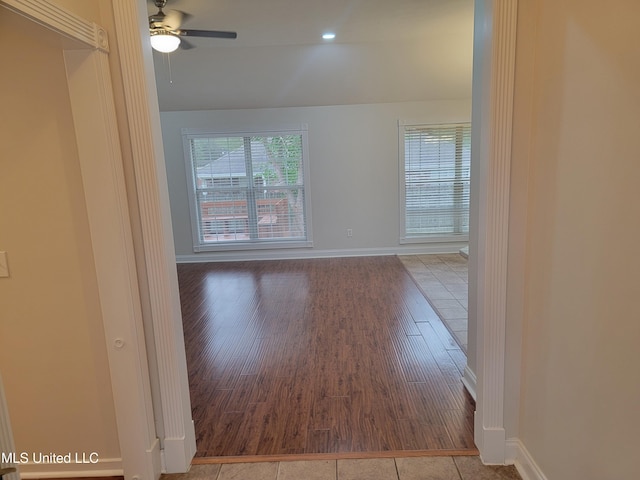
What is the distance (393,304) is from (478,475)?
2.37 meters

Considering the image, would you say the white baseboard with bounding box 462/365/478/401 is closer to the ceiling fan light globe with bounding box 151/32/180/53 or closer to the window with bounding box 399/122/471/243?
the ceiling fan light globe with bounding box 151/32/180/53

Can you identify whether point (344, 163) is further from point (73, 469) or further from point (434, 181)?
point (73, 469)

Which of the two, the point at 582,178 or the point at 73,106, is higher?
the point at 73,106

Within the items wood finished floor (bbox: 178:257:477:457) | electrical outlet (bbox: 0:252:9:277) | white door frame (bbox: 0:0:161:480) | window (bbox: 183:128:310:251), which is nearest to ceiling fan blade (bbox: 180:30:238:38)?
white door frame (bbox: 0:0:161:480)

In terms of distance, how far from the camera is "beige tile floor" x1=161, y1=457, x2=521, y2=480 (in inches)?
69.4

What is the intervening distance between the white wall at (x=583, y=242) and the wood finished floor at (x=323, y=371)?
67cm

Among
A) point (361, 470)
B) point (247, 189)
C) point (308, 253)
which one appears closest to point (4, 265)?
point (361, 470)

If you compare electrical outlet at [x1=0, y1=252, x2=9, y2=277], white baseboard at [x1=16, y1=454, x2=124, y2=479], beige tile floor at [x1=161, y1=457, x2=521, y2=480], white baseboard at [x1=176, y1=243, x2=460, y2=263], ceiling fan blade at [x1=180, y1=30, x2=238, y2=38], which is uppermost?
ceiling fan blade at [x1=180, y1=30, x2=238, y2=38]

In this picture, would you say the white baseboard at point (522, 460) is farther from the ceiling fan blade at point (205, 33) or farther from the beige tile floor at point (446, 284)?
the ceiling fan blade at point (205, 33)

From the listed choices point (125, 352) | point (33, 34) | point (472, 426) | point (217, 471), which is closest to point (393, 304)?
point (472, 426)

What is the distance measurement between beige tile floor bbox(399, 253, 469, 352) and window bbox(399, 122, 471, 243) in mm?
473

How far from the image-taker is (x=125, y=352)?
1690mm

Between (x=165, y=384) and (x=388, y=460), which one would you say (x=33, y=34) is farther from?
(x=388, y=460)

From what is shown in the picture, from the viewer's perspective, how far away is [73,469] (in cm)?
186
